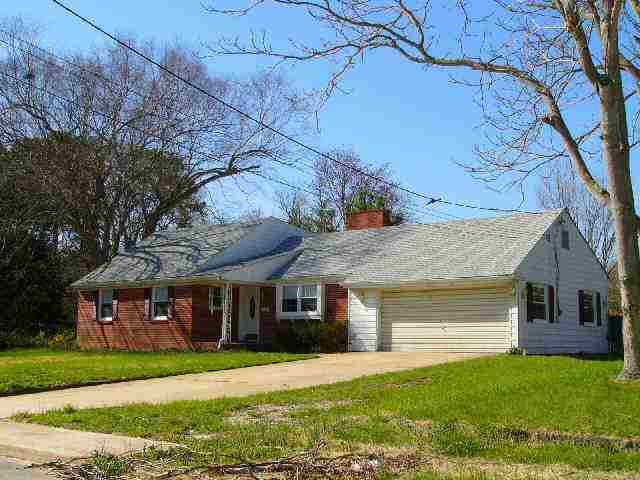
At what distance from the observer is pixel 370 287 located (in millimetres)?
23844

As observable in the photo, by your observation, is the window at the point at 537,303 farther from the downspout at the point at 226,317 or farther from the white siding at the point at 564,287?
the downspout at the point at 226,317

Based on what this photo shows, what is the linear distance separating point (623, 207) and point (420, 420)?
6122mm

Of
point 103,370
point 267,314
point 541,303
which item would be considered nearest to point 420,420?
point 103,370

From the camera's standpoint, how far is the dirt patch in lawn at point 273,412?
31.5 ft

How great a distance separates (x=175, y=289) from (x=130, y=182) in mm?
8628

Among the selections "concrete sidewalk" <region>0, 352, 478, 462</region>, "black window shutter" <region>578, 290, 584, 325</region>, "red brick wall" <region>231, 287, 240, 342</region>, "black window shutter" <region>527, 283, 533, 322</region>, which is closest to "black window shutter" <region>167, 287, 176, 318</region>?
"red brick wall" <region>231, 287, 240, 342</region>

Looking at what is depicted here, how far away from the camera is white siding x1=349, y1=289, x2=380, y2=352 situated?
2386cm

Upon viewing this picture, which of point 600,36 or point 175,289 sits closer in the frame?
point 600,36

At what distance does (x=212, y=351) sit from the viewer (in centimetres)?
2516

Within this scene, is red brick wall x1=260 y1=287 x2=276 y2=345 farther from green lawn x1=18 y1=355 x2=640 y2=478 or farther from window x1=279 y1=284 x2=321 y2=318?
green lawn x1=18 y1=355 x2=640 y2=478

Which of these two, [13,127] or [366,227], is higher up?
[13,127]

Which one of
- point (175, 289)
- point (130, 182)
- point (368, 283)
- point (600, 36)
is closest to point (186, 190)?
point (130, 182)

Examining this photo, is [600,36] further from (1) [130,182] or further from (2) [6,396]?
(1) [130,182]

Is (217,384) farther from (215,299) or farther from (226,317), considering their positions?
(215,299)
